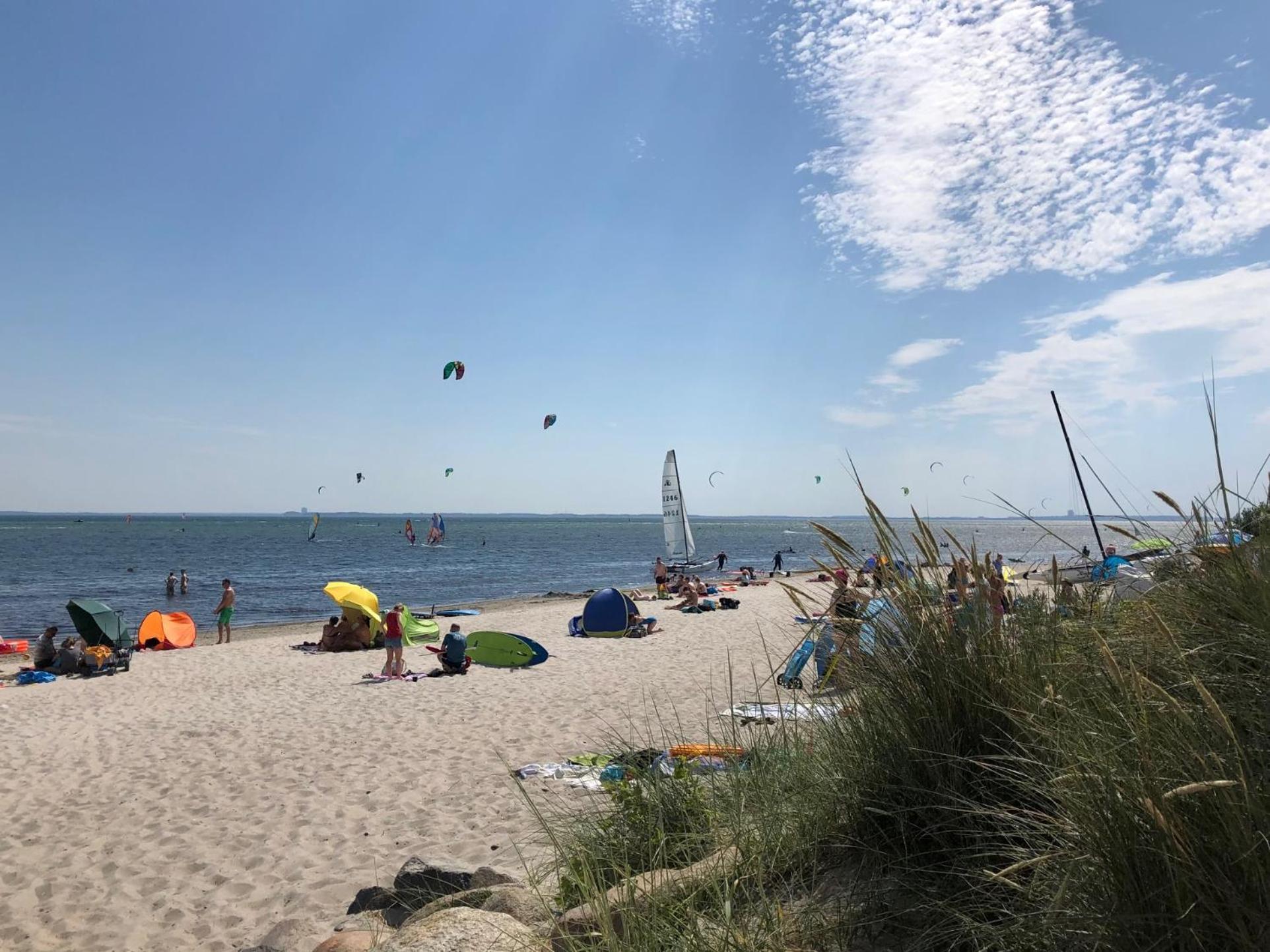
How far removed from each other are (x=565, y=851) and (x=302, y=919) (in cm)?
238

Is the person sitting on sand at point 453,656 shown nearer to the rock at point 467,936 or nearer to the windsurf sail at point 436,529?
the rock at point 467,936

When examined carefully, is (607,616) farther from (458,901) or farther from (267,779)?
(458,901)

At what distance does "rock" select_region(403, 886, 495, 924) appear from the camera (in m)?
3.32

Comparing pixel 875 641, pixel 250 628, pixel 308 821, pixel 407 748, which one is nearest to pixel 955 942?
pixel 875 641

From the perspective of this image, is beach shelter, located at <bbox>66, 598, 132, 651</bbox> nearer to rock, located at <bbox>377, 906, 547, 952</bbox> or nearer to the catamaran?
rock, located at <bbox>377, 906, 547, 952</bbox>

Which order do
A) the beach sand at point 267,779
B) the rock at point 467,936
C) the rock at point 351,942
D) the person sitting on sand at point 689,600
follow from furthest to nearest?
the person sitting on sand at point 689,600 < the beach sand at point 267,779 < the rock at point 351,942 < the rock at point 467,936

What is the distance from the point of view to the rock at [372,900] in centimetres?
428

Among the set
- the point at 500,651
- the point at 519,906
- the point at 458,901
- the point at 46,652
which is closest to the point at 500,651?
the point at 500,651

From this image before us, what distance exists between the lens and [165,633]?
56.3 feet

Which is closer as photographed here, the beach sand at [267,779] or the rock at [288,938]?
the rock at [288,938]

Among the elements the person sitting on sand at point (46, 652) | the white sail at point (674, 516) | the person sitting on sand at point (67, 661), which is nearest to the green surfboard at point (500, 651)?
the person sitting on sand at point (67, 661)

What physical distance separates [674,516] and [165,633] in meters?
18.1

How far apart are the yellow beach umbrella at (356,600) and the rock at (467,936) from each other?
14518 millimetres

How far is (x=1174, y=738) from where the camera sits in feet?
5.31
